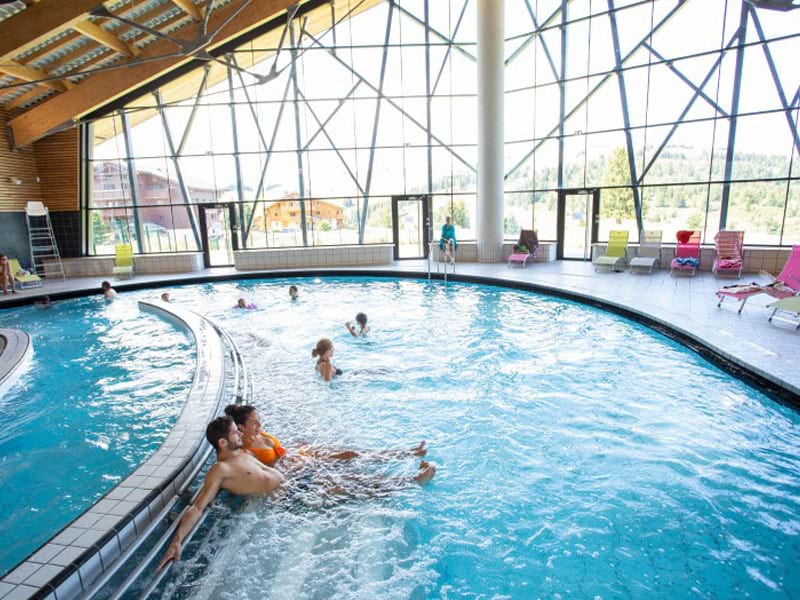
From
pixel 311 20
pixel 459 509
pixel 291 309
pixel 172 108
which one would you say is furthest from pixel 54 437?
pixel 311 20

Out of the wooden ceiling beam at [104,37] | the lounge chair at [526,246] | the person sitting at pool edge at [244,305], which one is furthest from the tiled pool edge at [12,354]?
the lounge chair at [526,246]

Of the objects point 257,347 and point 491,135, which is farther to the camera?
point 491,135

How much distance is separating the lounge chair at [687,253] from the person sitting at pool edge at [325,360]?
7841 millimetres

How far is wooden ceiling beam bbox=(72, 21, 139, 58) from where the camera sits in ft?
29.0

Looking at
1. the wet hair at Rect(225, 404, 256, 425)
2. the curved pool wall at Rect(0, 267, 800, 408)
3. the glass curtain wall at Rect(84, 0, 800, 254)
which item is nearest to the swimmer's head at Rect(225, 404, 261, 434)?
the wet hair at Rect(225, 404, 256, 425)

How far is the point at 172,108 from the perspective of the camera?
13.4 meters

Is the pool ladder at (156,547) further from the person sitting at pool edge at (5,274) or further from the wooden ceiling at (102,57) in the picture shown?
the person sitting at pool edge at (5,274)

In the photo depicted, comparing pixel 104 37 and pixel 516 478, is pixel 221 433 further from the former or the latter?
pixel 104 37

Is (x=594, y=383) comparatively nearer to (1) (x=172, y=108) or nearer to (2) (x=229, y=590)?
(2) (x=229, y=590)

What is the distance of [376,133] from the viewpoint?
45.1 ft

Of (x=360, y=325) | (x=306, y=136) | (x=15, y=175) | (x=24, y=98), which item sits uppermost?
(x=24, y=98)

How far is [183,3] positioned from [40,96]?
4801 millimetres

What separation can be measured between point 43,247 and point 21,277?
6.10ft

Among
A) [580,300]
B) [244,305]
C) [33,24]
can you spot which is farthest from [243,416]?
[33,24]
